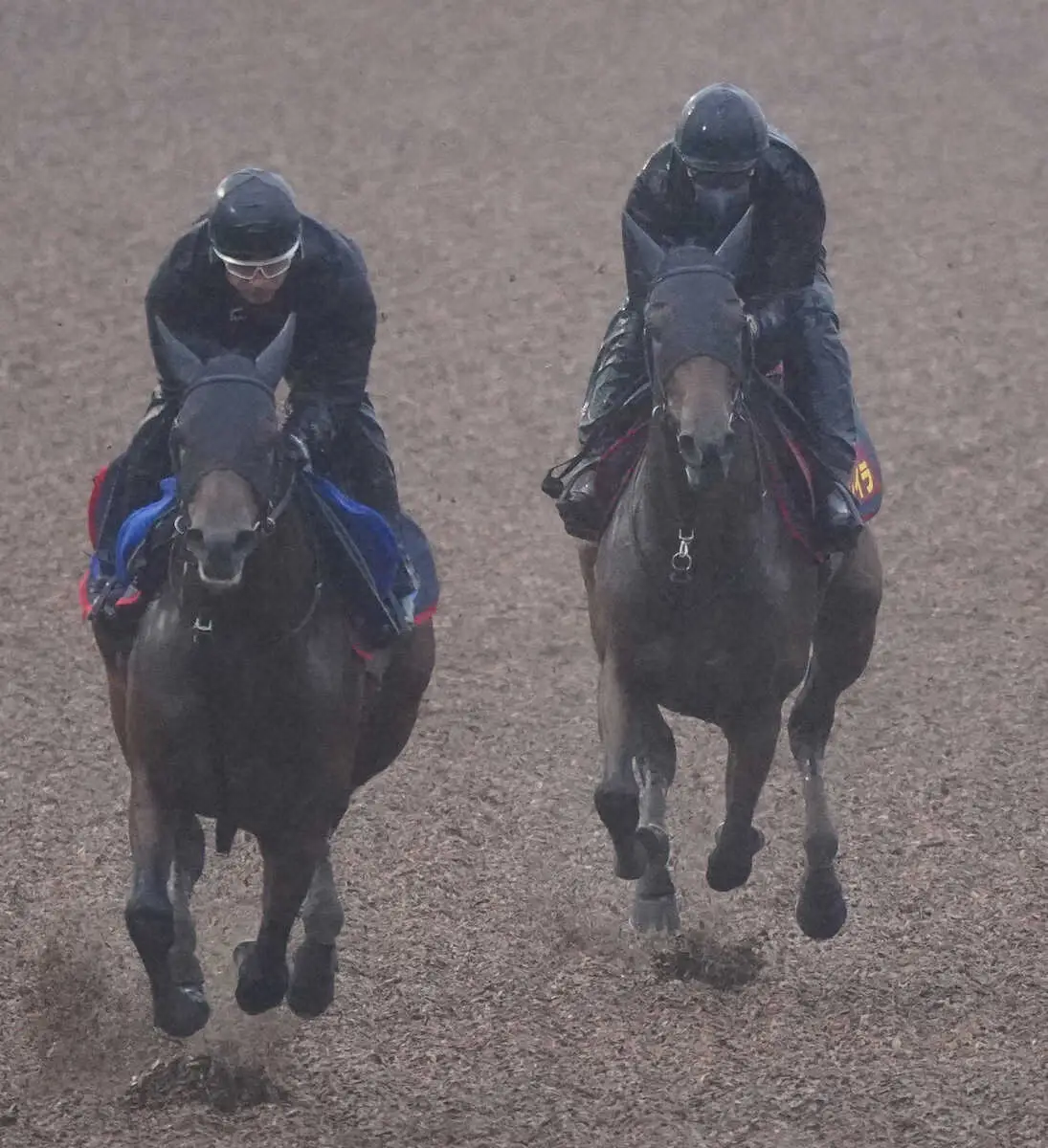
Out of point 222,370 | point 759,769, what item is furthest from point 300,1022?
point 222,370

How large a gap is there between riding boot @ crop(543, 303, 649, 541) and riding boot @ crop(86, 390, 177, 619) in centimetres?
140

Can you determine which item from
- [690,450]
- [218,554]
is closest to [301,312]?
[690,450]

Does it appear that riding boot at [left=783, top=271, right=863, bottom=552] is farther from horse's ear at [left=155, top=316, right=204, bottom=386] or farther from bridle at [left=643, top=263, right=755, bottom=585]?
horse's ear at [left=155, top=316, right=204, bottom=386]

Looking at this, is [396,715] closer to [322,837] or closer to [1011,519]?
Answer: [322,837]

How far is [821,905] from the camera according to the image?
8.15m

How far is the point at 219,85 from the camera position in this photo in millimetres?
17953

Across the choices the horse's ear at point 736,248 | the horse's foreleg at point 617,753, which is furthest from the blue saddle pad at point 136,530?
the horse's ear at point 736,248

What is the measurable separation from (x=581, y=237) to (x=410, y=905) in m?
7.96

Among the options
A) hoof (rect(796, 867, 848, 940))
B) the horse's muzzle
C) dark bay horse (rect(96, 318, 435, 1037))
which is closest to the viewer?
the horse's muzzle

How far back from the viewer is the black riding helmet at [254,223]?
6.26m

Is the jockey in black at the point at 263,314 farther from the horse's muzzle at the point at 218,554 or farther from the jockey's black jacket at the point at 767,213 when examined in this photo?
the jockey's black jacket at the point at 767,213

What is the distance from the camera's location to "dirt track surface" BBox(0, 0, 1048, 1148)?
7.54 meters

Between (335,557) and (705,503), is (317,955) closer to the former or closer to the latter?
(335,557)

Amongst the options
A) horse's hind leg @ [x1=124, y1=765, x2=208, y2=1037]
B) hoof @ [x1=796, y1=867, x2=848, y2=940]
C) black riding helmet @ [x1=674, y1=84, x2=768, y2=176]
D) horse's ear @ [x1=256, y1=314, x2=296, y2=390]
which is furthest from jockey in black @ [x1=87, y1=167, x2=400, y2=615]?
hoof @ [x1=796, y1=867, x2=848, y2=940]
